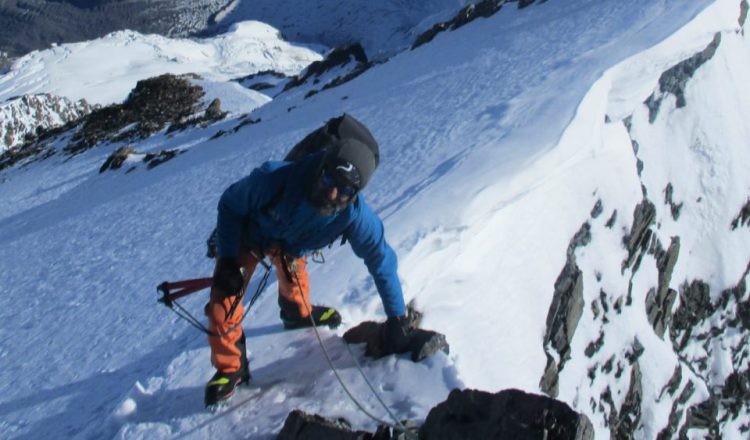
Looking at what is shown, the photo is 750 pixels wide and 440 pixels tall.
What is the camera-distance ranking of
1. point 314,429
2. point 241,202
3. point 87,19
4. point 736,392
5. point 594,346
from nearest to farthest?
point 314,429 < point 241,202 < point 594,346 < point 736,392 < point 87,19

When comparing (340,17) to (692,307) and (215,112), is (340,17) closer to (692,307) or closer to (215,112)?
(215,112)

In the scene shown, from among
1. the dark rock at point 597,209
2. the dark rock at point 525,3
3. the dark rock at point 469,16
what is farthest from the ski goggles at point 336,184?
the dark rock at point 469,16

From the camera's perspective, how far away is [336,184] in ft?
12.1

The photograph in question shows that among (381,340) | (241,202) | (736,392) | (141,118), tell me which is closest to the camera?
(241,202)

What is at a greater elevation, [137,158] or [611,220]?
[137,158]

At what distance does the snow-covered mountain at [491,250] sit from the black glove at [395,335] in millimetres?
98

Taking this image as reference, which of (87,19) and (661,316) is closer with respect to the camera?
(661,316)

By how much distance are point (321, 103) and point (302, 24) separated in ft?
341

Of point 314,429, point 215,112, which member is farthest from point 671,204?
point 215,112

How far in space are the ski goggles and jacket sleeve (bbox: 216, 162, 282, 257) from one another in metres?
0.47

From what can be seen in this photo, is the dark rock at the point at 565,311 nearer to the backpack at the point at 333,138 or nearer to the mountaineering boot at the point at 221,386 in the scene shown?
the mountaineering boot at the point at 221,386

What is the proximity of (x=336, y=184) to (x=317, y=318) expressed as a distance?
6.05ft

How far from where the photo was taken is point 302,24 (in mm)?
116312

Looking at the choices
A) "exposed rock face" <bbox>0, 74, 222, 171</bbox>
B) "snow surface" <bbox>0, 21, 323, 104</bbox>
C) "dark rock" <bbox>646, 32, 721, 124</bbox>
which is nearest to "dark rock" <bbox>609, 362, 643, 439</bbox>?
"dark rock" <bbox>646, 32, 721, 124</bbox>
